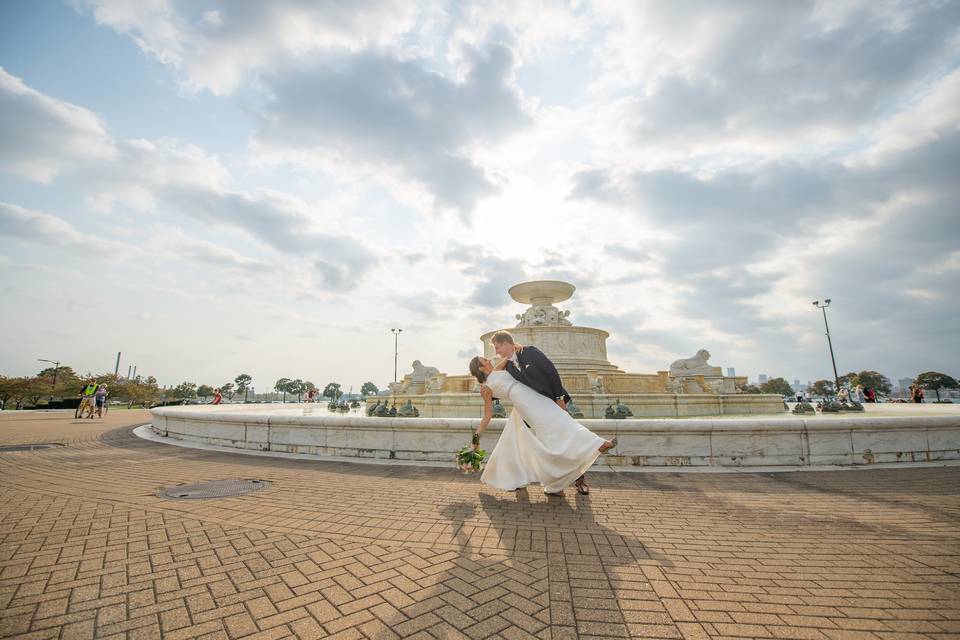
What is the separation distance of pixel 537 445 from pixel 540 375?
2.78 feet

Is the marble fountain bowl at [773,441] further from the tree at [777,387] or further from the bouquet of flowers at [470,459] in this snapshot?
the tree at [777,387]

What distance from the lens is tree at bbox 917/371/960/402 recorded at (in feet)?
200

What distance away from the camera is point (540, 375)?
520cm

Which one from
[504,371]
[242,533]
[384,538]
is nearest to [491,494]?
[504,371]

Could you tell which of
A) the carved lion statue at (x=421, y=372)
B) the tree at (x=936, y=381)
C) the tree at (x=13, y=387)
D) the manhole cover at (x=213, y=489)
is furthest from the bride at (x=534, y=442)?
the tree at (x=936, y=381)

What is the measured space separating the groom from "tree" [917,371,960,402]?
83896 millimetres

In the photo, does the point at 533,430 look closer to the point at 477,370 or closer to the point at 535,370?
the point at 535,370

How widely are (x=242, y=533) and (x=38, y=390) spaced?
55737mm

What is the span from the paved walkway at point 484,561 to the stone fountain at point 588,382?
6.62 metres

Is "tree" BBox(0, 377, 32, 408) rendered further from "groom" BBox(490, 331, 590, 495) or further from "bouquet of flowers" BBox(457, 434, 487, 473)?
"groom" BBox(490, 331, 590, 495)

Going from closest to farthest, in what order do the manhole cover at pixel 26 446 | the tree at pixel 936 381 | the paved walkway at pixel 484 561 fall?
1. the paved walkway at pixel 484 561
2. the manhole cover at pixel 26 446
3. the tree at pixel 936 381

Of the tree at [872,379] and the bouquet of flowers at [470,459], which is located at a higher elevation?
the tree at [872,379]

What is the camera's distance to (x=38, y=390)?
41000mm

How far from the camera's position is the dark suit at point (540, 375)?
5184mm
